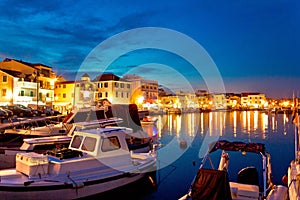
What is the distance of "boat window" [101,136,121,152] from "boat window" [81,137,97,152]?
1.23ft

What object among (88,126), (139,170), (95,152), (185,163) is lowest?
(185,163)

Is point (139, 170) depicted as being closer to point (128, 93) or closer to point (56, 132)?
point (56, 132)

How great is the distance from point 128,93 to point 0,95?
33590 millimetres

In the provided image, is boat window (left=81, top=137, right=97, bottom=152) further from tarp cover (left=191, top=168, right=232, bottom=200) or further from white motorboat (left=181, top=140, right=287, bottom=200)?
tarp cover (left=191, top=168, right=232, bottom=200)

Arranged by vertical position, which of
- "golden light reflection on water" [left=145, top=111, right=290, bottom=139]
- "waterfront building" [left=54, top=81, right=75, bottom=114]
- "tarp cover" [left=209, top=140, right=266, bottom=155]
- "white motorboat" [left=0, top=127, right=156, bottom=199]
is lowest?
"golden light reflection on water" [left=145, top=111, right=290, bottom=139]

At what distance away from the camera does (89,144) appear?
36.2ft

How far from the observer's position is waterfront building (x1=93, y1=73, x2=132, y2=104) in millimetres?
70812

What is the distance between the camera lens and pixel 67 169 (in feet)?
32.5

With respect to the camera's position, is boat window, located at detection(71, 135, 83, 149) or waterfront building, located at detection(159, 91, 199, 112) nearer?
boat window, located at detection(71, 135, 83, 149)

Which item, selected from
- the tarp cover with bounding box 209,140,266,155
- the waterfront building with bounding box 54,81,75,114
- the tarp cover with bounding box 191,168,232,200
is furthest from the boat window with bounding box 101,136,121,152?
the waterfront building with bounding box 54,81,75,114

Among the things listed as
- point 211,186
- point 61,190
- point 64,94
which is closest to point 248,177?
point 211,186

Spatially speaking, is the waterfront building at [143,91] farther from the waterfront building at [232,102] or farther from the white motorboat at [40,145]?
the waterfront building at [232,102]

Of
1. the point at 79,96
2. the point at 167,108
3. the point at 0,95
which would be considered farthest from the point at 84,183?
the point at 167,108

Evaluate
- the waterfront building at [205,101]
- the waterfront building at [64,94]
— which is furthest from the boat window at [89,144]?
the waterfront building at [205,101]
